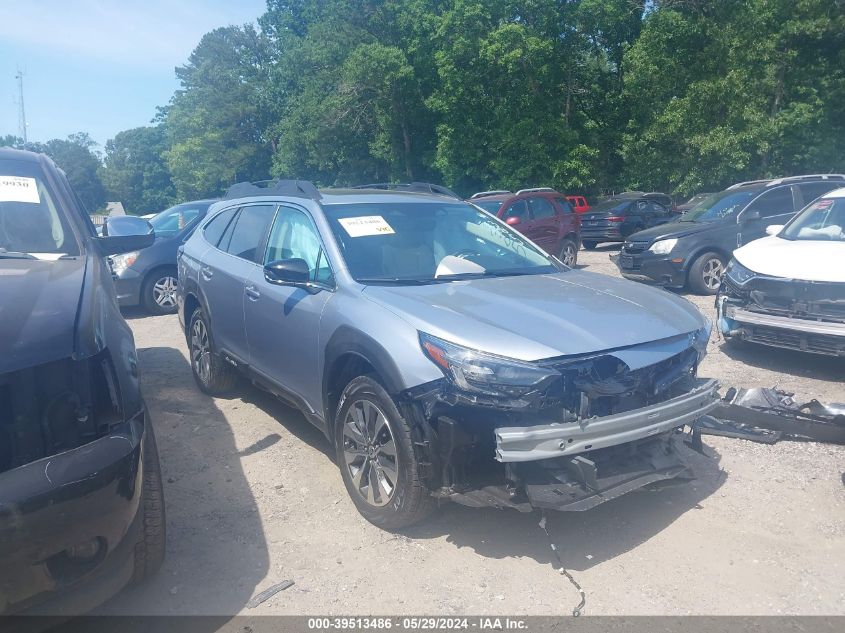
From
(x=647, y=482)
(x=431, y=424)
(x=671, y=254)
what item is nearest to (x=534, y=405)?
(x=431, y=424)

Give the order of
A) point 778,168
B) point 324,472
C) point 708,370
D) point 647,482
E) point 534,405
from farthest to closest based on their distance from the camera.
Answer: point 778,168 → point 708,370 → point 324,472 → point 647,482 → point 534,405

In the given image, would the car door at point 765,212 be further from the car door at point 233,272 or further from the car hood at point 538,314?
the car door at point 233,272

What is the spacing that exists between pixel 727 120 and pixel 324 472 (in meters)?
25.0

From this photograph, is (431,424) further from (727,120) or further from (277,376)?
(727,120)

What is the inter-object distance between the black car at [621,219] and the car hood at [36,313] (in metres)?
17.8

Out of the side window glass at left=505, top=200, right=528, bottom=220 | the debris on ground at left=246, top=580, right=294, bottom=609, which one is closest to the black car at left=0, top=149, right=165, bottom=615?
the debris on ground at left=246, top=580, right=294, bottom=609

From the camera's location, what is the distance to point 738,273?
6.81m

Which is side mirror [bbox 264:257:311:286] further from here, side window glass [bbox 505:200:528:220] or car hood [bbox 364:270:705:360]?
side window glass [bbox 505:200:528:220]

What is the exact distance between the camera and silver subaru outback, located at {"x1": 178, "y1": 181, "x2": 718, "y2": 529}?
3.26 metres

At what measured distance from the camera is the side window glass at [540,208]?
14.5 m

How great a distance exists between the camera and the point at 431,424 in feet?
11.0

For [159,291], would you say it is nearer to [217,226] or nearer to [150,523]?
[217,226]

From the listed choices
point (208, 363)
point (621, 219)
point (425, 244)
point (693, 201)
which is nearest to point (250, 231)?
point (208, 363)

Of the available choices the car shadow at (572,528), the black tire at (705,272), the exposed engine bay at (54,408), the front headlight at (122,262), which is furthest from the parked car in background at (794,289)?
the front headlight at (122,262)
